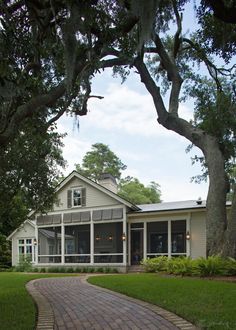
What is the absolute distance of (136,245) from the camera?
26.2 meters

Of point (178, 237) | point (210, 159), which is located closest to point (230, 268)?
point (210, 159)

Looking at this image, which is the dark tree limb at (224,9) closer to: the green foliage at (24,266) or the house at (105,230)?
the house at (105,230)

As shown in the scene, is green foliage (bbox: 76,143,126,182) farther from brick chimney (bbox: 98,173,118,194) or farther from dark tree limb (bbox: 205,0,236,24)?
dark tree limb (bbox: 205,0,236,24)

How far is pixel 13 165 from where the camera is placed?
14.8m

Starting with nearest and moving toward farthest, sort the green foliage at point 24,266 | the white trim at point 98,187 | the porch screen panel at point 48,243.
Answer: the white trim at point 98,187
the green foliage at point 24,266
the porch screen panel at point 48,243

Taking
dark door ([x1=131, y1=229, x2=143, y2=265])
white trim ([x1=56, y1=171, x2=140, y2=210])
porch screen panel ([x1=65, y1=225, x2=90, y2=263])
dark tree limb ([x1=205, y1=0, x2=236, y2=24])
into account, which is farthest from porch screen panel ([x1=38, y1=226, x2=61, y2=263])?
dark tree limb ([x1=205, y1=0, x2=236, y2=24])

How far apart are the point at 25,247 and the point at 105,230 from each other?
6.23 meters

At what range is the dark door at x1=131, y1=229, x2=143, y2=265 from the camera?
2594 centimetres

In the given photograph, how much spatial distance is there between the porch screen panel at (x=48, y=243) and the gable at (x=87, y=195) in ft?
6.84

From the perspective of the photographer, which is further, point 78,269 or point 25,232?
point 25,232

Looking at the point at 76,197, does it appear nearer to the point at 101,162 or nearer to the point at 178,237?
the point at 178,237

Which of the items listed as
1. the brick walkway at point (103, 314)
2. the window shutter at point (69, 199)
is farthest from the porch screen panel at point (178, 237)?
the brick walkway at point (103, 314)

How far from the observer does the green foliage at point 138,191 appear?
46469 mm

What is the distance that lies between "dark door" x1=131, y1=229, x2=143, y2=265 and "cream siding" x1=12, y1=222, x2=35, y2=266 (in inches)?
299
